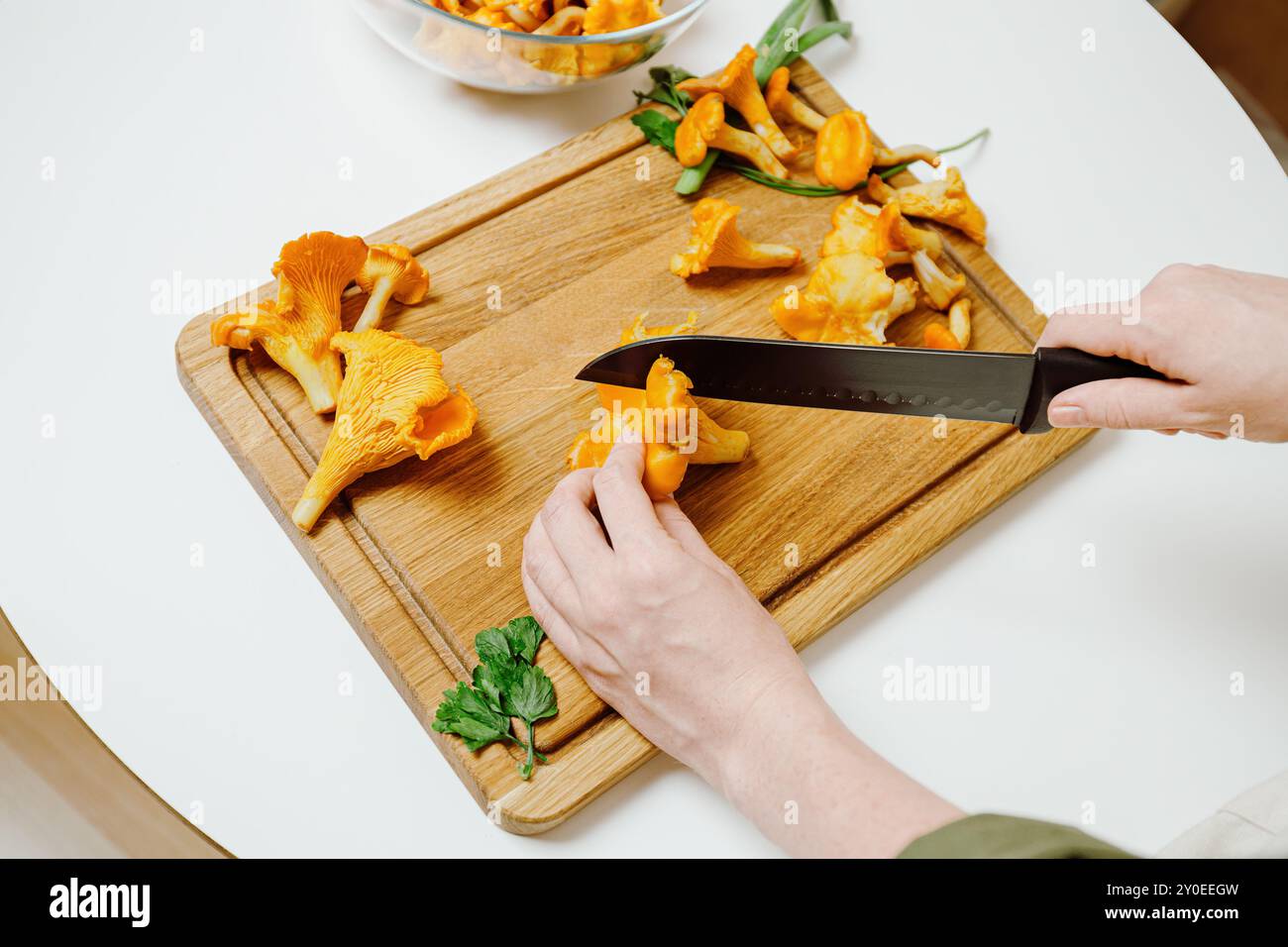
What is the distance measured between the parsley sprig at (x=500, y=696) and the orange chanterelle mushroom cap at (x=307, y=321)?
0.40m

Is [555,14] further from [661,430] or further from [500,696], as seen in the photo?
[500,696]

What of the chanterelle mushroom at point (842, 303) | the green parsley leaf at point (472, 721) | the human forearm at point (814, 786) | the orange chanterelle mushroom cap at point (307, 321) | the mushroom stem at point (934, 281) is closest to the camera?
the human forearm at point (814, 786)

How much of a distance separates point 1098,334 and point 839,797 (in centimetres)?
64

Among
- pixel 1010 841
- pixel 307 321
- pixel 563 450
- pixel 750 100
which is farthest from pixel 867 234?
pixel 1010 841

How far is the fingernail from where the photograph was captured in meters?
1.32

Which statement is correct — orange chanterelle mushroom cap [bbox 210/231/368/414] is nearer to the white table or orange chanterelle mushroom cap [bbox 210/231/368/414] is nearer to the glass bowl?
the white table

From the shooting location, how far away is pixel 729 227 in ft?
5.07

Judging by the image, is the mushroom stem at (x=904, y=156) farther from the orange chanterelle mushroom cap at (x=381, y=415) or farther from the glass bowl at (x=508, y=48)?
the orange chanterelle mushroom cap at (x=381, y=415)

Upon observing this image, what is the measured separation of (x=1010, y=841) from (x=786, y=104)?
1228 mm

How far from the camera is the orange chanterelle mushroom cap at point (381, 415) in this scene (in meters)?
1.33

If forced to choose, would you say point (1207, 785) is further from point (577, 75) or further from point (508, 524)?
point (577, 75)

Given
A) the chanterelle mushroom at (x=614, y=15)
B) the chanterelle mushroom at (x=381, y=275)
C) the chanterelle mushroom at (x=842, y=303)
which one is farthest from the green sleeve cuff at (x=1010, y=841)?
the chanterelle mushroom at (x=614, y=15)

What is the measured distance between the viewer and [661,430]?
1.34 metres

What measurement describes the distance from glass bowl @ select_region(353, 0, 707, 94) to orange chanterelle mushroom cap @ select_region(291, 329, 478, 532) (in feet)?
1.62
